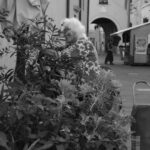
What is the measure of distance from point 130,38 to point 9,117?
78.6 feet

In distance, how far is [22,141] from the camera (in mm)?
3000

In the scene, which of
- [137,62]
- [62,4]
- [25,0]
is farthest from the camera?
[137,62]

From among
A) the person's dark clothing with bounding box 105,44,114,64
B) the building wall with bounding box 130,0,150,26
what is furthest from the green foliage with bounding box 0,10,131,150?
the building wall with bounding box 130,0,150,26

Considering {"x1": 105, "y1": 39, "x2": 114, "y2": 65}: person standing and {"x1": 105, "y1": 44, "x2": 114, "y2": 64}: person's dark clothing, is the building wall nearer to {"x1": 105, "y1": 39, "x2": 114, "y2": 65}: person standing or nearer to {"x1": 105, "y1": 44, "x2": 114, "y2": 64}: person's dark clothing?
{"x1": 105, "y1": 39, "x2": 114, "y2": 65}: person standing

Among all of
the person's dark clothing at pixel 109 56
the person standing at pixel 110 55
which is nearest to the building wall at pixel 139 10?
the person standing at pixel 110 55

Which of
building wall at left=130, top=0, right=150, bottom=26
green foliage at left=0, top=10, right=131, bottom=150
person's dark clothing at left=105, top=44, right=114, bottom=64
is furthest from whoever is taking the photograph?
building wall at left=130, top=0, right=150, bottom=26

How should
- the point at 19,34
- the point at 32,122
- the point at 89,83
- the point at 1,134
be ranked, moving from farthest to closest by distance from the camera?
the point at 89,83
the point at 19,34
the point at 32,122
the point at 1,134

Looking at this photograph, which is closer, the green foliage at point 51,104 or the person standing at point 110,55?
the green foliage at point 51,104

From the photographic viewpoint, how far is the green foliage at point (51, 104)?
298 centimetres

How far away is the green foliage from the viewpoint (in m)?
2.98

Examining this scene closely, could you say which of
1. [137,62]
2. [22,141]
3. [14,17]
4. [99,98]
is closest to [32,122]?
[22,141]

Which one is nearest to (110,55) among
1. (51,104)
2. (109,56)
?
(109,56)

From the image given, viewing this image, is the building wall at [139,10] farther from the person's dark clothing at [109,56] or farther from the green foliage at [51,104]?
the green foliage at [51,104]

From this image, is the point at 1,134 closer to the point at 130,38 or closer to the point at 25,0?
the point at 25,0
